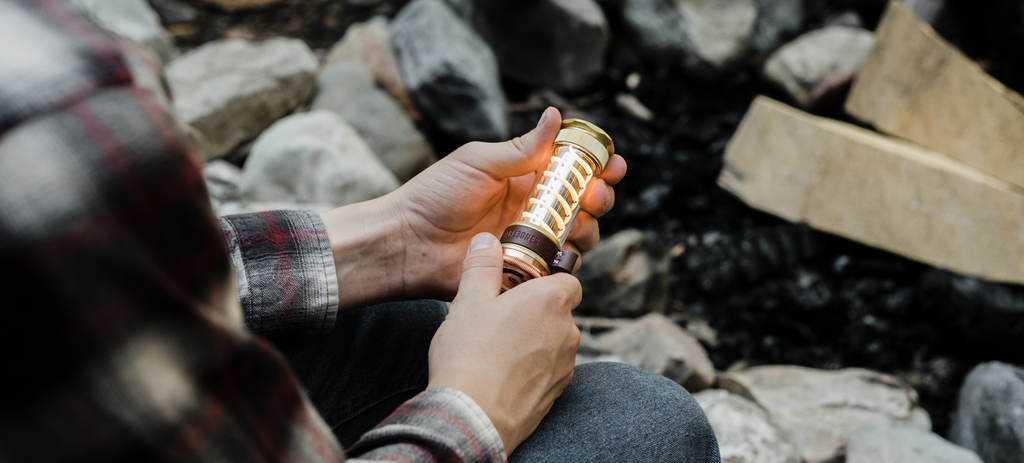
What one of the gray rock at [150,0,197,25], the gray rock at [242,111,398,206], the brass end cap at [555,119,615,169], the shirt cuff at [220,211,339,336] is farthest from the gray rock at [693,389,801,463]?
the gray rock at [150,0,197,25]

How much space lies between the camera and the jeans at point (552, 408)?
0.99m

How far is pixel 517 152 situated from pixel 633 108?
2529mm

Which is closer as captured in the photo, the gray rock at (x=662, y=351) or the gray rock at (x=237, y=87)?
the gray rock at (x=662, y=351)

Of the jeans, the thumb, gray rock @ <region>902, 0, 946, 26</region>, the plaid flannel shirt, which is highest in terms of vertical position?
the plaid flannel shirt

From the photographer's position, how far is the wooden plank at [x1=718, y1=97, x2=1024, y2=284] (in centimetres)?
255

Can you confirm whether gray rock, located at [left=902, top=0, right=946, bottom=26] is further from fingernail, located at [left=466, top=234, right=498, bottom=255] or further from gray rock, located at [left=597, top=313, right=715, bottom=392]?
fingernail, located at [left=466, top=234, right=498, bottom=255]

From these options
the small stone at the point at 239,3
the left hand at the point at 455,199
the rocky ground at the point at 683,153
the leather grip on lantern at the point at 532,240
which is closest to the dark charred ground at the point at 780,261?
the rocky ground at the point at 683,153

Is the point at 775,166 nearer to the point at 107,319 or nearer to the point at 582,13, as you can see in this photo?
the point at 582,13

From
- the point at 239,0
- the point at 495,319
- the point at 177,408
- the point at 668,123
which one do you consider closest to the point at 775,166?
the point at 668,123

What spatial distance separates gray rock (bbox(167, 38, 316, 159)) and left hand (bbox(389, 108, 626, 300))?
2.08 meters

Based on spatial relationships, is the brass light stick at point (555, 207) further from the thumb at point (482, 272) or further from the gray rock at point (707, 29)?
the gray rock at point (707, 29)

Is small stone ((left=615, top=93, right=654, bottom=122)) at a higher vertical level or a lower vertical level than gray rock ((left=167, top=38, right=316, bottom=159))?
lower

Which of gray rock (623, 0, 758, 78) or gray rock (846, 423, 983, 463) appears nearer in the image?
gray rock (846, 423, 983, 463)

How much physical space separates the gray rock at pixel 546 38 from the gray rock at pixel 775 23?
1030mm
